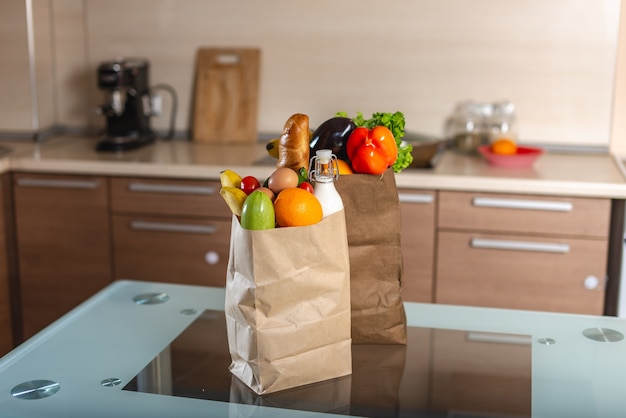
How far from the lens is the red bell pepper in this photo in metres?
1.34

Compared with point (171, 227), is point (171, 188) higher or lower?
higher

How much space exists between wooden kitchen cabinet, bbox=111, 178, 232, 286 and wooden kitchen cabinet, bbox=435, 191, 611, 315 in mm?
791

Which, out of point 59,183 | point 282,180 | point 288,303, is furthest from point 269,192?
point 59,183

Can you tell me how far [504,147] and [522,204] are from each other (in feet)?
0.92

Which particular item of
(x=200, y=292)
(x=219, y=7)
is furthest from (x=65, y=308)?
(x=200, y=292)

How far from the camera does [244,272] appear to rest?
3.97 feet

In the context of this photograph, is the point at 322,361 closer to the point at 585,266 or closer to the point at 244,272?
the point at 244,272

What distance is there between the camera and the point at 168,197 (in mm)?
2961

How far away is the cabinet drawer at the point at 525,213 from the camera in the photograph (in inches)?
106

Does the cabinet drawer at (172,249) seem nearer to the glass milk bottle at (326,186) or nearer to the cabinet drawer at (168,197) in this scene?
the cabinet drawer at (168,197)

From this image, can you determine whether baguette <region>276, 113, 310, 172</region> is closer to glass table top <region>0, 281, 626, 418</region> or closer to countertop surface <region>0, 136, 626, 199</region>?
glass table top <region>0, 281, 626, 418</region>

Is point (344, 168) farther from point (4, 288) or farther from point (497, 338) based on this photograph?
point (4, 288)

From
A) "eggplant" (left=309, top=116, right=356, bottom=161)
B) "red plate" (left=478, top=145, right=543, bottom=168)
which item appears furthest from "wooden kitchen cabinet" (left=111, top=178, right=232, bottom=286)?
"eggplant" (left=309, top=116, right=356, bottom=161)

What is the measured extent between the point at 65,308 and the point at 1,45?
1.16 m
